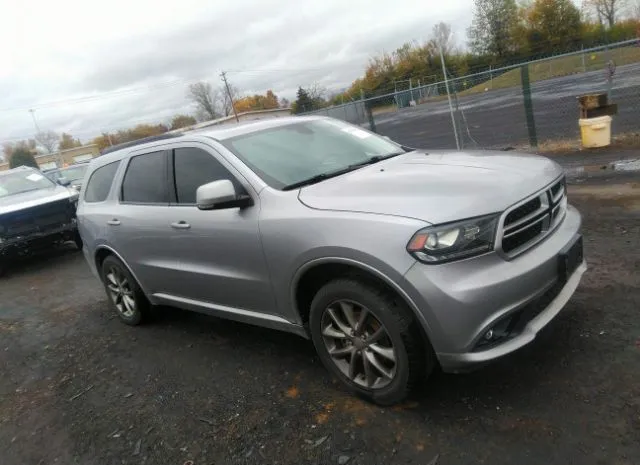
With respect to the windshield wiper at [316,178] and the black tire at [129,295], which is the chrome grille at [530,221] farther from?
the black tire at [129,295]

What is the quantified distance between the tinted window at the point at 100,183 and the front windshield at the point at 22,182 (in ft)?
17.9

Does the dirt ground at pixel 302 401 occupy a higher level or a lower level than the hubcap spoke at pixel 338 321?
lower

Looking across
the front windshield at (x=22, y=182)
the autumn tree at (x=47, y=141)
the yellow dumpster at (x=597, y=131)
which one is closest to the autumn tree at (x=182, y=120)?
the autumn tree at (x=47, y=141)

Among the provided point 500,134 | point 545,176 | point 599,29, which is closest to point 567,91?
point 500,134

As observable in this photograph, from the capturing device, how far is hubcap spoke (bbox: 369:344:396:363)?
292 centimetres

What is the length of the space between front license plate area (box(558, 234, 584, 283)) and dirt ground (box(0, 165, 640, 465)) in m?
0.57

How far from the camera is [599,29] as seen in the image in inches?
2026

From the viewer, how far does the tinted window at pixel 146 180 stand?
429cm

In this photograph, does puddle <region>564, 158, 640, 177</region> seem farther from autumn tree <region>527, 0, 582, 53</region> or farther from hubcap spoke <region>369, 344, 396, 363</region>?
autumn tree <region>527, 0, 582, 53</region>

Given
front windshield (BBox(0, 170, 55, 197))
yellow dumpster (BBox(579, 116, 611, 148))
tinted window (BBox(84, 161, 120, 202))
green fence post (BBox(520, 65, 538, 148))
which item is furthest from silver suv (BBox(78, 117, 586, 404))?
green fence post (BBox(520, 65, 538, 148))

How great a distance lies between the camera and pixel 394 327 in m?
2.79

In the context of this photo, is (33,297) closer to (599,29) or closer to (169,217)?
(169,217)

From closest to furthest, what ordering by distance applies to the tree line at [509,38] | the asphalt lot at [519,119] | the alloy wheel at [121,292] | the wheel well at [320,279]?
the wheel well at [320,279] < the alloy wheel at [121,292] < the asphalt lot at [519,119] < the tree line at [509,38]

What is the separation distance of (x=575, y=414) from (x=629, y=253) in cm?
245
